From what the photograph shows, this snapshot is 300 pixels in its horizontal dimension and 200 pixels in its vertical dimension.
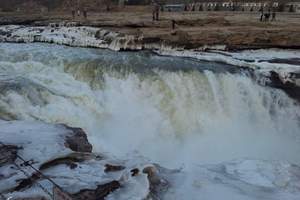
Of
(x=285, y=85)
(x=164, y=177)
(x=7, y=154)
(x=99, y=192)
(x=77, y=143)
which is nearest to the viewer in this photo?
(x=99, y=192)

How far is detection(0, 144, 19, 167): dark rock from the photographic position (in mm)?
7402

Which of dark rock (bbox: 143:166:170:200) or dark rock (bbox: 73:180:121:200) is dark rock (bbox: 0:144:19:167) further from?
dark rock (bbox: 143:166:170:200)

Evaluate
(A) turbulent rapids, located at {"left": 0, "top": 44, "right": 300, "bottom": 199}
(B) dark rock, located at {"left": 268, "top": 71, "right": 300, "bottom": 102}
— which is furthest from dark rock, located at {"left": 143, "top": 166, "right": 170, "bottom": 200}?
(B) dark rock, located at {"left": 268, "top": 71, "right": 300, "bottom": 102}

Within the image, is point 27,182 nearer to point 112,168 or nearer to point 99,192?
point 99,192

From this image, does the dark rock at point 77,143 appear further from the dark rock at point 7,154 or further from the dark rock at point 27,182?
the dark rock at point 27,182

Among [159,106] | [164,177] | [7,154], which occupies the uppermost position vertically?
[7,154]

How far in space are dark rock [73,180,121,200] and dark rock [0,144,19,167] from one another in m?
1.43

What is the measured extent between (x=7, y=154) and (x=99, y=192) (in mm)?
1875

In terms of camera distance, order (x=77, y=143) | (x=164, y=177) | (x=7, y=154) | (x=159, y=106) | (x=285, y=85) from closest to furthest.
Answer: (x=164, y=177) < (x=7, y=154) < (x=77, y=143) < (x=159, y=106) < (x=285, y=85)

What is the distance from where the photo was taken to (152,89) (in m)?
14.8

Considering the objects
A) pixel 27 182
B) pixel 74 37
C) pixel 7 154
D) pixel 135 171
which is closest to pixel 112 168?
pixel 135 171

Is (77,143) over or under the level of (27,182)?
under

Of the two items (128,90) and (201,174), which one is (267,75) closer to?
(128,90)

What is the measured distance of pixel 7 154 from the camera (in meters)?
7.71
